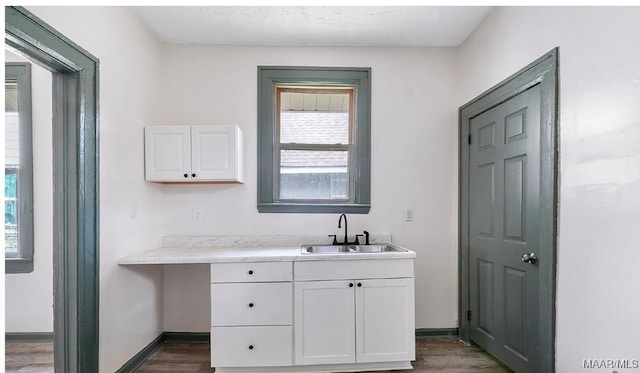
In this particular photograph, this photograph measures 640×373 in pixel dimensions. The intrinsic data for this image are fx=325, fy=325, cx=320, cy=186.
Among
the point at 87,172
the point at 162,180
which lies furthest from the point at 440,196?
the point at 87,172

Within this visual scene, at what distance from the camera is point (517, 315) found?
222 centimetres

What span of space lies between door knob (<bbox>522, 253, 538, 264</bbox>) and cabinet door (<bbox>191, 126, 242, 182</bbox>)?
6.98 ft

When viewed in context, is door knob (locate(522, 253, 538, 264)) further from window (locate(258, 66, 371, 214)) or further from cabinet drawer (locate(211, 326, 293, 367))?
cabinet drawer (locate(211, 326, 293, 367))

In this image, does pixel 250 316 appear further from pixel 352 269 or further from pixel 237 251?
pixel 352 269

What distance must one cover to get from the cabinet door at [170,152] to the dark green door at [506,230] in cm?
236

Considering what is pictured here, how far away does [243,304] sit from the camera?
227cm

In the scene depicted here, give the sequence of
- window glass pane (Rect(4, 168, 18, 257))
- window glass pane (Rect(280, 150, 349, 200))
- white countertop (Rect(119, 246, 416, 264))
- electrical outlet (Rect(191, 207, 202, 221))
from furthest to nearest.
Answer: window glass pane (Rect(280, 150, 349, 200)) → electrical outlet (Rect(191, 207, 202, 221)) → window glass pane (Rect(4, 168, 18, 257)) → white countertop (Rect(119, 246, 416, 264))

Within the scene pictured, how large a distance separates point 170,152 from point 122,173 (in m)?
0.40

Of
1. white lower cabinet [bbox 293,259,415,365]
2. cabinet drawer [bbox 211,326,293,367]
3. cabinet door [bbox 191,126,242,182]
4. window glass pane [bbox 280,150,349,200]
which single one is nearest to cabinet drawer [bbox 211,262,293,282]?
white lower cabinet [bbox 293,259,415,365]

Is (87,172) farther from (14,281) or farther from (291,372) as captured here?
(291,372)

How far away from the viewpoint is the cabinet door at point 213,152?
2.59 metres

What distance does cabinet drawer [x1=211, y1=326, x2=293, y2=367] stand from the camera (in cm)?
227

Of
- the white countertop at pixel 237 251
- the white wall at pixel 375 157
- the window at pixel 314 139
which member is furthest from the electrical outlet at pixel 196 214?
the window at pixel 314 139

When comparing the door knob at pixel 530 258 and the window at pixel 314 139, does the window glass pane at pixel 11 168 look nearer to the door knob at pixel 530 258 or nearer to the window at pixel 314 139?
the window at pixel 314 139
